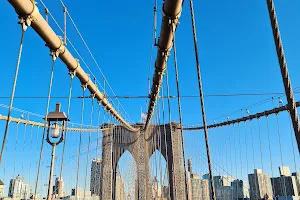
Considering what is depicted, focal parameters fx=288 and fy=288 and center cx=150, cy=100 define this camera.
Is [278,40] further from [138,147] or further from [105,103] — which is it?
[138,147]

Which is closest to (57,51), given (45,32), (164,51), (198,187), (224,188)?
(45,32)

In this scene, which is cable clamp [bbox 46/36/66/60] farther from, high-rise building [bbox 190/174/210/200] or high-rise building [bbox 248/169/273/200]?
high-rise building [bbox 190/174/210/200]

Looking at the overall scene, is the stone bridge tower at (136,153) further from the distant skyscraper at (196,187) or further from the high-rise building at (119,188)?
the distant skyscraper at (196,187)

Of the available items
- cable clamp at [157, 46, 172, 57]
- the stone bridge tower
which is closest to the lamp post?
cable clamp at [157, 46, 172, 57]

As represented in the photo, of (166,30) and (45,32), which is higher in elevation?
(166,30)

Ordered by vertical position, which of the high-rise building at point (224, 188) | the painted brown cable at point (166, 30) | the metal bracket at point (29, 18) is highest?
the painted brown cable at point (166, 30)

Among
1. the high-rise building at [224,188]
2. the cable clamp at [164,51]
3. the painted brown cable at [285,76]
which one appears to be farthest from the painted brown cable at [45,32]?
the high-rise building at [224,188]

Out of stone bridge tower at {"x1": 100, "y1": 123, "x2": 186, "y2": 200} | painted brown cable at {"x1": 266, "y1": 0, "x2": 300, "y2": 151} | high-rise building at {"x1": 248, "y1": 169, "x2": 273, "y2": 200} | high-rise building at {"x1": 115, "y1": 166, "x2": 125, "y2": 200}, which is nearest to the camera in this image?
painted brown cable at {"x1": 266, "y1": 0, "x2": 300, "y2": 151}

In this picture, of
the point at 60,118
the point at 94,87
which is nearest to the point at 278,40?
the point at 60,118

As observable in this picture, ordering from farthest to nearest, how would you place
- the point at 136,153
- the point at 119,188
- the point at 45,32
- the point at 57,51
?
the point at 136,153 → the point at 119,188 → the point at 57,51 → the point at 45,32

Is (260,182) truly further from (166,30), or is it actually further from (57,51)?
(57,51)

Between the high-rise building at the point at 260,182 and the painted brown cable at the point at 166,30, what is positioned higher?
the painted brown cable at the point at 166,30

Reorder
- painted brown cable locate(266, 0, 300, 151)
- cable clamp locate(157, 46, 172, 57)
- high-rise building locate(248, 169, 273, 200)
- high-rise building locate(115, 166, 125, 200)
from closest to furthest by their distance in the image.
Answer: painted brown cable locate(266, 0, 300, 151) → cable clamp locate(157, 46, 172, 57) → high-rise building locate(248, 169, 273, 200) → high-rise building locate(115, 166, 125, 200)

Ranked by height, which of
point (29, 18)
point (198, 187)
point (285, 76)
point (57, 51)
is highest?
point (57, 51)
